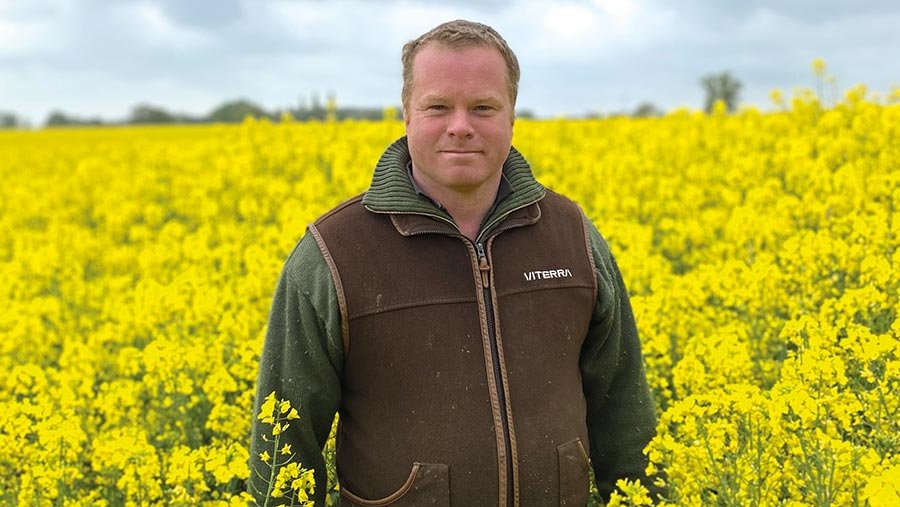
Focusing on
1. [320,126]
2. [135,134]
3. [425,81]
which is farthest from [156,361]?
[135,134]

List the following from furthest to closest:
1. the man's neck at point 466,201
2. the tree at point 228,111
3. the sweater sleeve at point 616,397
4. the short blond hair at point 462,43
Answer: the tree at point 228,111
the sweater sleeve at point 616,397
the man's neck at point 466,201
the short blond hair at point 462,43

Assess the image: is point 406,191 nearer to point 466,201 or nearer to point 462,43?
point 466,201

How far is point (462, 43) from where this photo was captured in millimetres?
2502

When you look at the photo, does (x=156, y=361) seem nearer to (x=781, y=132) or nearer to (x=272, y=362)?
(x=272, y=362)

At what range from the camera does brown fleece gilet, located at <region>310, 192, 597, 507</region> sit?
262cm

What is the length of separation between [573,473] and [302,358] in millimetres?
857

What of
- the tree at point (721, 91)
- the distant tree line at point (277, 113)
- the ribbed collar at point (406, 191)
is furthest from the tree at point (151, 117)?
the ribbed collar at point (406, 191)

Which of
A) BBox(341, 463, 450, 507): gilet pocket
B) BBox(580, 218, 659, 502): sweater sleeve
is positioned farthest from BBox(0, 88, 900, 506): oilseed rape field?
BBox(341, 463, 450, 507): gilet pocket

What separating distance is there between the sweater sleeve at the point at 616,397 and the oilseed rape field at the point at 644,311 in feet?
0.60

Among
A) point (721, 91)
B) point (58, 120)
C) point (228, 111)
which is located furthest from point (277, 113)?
point (58, 120)

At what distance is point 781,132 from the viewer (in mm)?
9898

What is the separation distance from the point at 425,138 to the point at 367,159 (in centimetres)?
755

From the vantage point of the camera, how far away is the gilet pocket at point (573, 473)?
8.91 ft

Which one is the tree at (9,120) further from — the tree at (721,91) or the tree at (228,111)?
the tree at (721,91)
